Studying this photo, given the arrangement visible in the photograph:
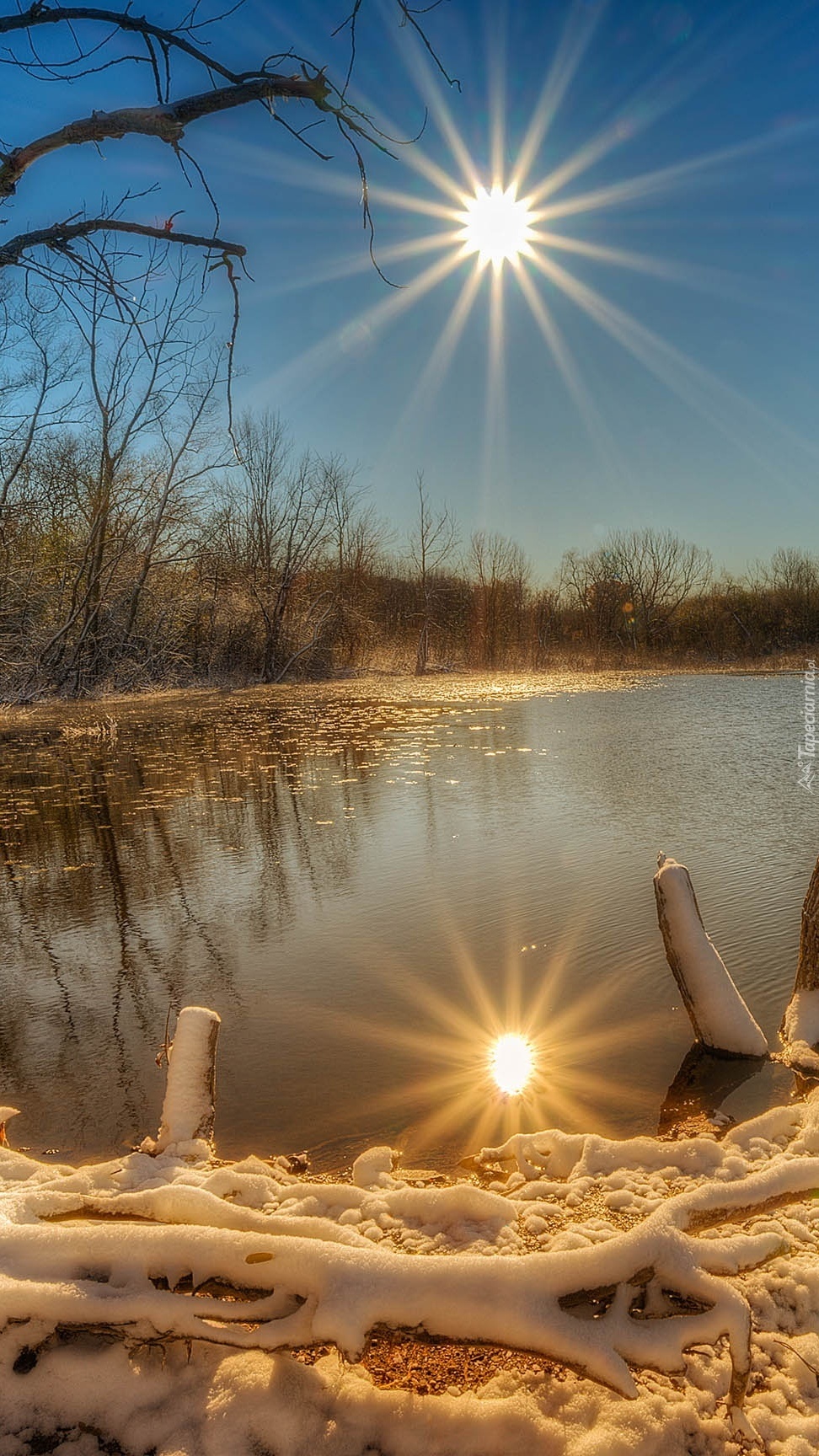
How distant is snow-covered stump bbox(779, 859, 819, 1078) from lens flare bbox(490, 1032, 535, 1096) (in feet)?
3.66

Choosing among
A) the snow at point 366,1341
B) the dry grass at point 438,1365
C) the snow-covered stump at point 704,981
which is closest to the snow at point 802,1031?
the snow-covered stump at point 704,981

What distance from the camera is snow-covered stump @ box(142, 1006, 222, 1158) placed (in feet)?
8.79

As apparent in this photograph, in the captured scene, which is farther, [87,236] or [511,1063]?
[511,1063]

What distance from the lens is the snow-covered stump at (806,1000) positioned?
350 centimetres

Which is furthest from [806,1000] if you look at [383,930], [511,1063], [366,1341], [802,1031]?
[366,1341]

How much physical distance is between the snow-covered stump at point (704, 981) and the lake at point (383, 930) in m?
0.15

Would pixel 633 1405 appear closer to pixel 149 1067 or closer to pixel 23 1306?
pixel 23 1306

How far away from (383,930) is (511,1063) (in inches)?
69.8

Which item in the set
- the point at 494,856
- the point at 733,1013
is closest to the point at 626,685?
the point at 494,856

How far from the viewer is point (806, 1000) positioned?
11.9 ft

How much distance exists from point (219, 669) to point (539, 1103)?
27.7m

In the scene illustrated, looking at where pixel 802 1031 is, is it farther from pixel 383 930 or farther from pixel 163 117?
pixel 163 117

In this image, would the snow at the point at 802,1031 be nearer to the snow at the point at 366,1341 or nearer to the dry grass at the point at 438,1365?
the snow at the point at 366,1341

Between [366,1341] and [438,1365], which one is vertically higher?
[366,1341]
